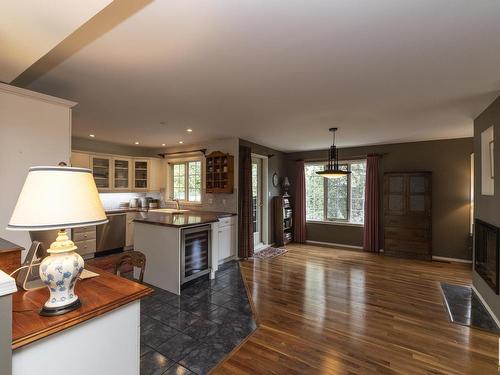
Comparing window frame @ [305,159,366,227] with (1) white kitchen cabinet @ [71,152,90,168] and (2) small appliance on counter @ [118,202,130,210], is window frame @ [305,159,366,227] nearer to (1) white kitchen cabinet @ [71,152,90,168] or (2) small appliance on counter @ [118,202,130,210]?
(2) small appliance on counter @ [118,202,130,210]

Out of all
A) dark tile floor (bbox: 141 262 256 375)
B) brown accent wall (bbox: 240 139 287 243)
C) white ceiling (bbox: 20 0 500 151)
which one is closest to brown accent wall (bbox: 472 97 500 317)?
white ceiling (bbox: 20 0 500 151)

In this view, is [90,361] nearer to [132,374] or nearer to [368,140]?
[132,374]

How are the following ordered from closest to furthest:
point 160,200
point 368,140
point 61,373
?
point 61,373 → point 368,140 → point 160,200

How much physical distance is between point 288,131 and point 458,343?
344cm

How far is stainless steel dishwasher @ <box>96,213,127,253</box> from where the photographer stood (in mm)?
4957

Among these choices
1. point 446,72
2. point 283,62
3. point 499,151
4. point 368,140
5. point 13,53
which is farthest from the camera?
point 368,140

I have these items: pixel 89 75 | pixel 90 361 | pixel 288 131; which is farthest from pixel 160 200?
pixel 90 361

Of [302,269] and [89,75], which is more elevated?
[89,75]

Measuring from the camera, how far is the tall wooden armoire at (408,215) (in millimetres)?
5082

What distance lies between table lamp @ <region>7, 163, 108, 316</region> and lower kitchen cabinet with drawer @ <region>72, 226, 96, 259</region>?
4125 mm

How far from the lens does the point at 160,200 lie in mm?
6375

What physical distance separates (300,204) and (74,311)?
585 centimetres

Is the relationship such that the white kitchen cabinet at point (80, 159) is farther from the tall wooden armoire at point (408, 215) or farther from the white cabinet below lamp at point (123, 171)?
the tall wooden armoire at point (408, 215)

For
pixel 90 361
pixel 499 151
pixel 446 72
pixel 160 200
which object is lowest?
pixel 90 361
